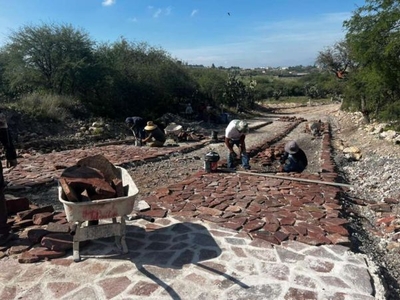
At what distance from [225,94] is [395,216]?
2196 centimetres

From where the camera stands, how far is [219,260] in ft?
10.9

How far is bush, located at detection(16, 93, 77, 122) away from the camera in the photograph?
501 inches

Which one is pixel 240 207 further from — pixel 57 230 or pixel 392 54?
pixel 392 54

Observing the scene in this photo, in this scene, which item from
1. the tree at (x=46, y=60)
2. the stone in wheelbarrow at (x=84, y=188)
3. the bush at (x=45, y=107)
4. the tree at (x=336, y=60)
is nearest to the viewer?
the stone in wheelbarrow at (x=84, y=188)

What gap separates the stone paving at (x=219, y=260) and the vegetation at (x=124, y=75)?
923 centimetres

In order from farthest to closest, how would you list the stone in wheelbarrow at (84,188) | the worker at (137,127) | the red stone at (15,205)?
the worker at (137,127) → the red stone at (15,205) → the stone in wheelbarrow at (84,188)

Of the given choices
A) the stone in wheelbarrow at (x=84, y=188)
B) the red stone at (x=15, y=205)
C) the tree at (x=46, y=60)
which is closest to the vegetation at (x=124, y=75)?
the tree at (x=46, y=60)

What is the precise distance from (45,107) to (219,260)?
12149 mm

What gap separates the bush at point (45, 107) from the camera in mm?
12719

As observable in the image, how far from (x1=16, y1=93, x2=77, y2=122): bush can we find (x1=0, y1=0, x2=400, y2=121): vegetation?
0.04m

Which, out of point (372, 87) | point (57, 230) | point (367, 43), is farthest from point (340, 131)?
point (57, 230)

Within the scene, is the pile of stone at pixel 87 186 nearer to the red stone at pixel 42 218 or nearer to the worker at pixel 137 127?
the red stone at pixel 42 218

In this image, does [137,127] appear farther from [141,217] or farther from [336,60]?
[336,60]

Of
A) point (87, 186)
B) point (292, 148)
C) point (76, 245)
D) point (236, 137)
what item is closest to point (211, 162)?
point (236, 137)
